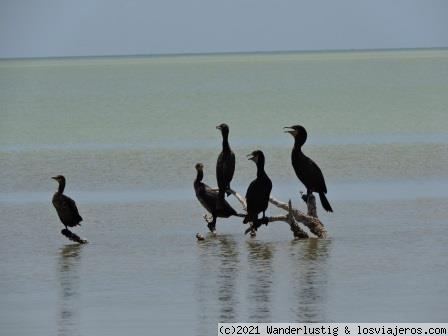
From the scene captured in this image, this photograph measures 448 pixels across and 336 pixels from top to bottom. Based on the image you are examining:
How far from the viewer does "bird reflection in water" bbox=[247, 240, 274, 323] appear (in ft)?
46.8

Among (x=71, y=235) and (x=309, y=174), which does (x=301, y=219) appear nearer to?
(x=309, y=174)

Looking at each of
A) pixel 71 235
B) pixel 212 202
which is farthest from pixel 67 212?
pixel 212 202

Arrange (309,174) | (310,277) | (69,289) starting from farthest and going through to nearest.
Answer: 1. (309,174)
2. (310,277)
3. (69,289)

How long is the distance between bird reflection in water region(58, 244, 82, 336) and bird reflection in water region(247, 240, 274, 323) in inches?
61.6

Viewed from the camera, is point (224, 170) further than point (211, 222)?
No

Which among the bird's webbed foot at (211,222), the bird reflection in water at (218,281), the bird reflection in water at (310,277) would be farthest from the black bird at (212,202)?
the bird reflection in water at (310,277)

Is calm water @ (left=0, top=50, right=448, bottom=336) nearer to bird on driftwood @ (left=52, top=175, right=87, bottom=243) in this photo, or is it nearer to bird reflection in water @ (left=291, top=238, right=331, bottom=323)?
bird reflection in water @ (left=291, top=238, right=331, bottom=323)

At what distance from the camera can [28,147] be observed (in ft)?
126

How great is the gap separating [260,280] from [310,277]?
52cm

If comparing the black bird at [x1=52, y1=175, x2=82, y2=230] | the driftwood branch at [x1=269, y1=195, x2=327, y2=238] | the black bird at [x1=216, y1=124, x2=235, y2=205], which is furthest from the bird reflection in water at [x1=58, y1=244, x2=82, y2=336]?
the driftwood branch at [x1=269, y1=195, x2=327, y2=238]

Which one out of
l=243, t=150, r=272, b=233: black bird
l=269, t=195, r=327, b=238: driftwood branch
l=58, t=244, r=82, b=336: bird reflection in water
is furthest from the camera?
l=269, t=195, r=327, b=238: driftwood branch

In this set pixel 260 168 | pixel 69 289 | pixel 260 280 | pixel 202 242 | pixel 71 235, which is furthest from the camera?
pixel 202 242

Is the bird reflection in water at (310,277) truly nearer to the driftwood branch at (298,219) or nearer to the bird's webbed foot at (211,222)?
the driftwood branch at (298,219)

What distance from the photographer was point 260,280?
16.0 metres
